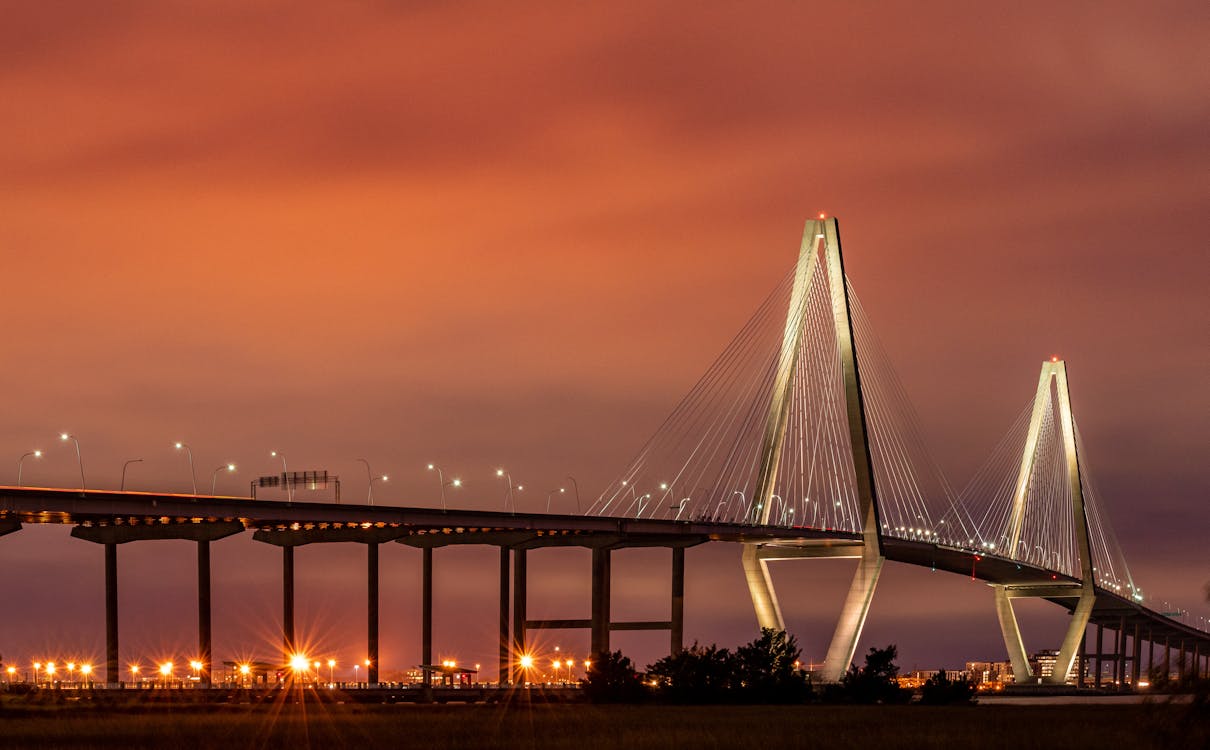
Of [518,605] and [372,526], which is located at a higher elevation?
[372,526]

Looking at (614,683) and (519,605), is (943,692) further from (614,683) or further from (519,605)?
(519,605)

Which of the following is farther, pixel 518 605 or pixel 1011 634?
pixel 1011 634

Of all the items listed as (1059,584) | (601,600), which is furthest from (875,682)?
(1059,584)

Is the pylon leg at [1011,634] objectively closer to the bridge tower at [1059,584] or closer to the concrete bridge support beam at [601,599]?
the bridge tower at [1059,584]

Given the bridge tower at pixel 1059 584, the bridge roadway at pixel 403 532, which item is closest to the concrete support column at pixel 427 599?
the bridge roadway at pixel 403 532

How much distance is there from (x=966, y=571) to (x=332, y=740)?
322ft

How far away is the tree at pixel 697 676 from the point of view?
9306cm

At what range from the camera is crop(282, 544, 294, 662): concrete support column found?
10831 cm

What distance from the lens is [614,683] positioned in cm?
9456

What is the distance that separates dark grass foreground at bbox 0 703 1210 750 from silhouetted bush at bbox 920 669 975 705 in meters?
17.7

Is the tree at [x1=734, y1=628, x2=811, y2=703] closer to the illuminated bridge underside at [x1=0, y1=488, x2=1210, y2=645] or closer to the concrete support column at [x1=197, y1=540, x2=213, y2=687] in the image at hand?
the illuminated bridge underside at [x1=0, y1=488, x2=1210, y2=645]

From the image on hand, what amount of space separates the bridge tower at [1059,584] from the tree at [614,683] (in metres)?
76.6

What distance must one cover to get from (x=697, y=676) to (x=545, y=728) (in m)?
29.5

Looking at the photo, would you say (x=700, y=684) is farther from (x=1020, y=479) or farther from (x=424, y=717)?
(x=1020, y=479)
